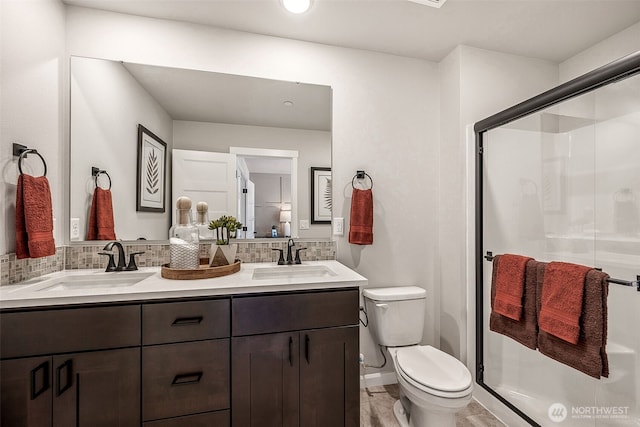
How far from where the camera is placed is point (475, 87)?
204 centimetres

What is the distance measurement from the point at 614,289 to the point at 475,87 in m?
1.50

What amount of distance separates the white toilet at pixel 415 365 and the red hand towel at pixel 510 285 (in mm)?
386

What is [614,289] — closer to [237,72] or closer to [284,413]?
[284,413]

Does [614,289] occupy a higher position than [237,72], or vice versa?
[237,72]

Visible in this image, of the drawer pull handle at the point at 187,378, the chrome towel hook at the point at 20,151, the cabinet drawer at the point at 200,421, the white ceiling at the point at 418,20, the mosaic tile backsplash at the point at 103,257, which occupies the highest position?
the white ceiling at the point at 418,20

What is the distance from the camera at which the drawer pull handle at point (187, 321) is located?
4.09ft

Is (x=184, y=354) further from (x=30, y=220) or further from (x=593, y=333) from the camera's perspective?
(x=593, y=333)

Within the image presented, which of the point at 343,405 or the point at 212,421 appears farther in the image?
the point at 343,405

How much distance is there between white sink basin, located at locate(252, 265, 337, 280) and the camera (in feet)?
5.65

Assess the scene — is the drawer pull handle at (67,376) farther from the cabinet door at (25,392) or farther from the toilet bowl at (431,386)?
the toilet bowl at (431,386)

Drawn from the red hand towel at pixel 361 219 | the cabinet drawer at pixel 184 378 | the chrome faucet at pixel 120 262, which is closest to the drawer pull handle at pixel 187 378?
the cabinet drawer at pixel 184 378

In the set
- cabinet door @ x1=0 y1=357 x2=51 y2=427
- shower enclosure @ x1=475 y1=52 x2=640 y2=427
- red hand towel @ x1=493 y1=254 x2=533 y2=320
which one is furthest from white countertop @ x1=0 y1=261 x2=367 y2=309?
shower enclosure @ x1=475 y1=52 x2=640 y2=427

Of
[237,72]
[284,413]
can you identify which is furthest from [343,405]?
[237,72]

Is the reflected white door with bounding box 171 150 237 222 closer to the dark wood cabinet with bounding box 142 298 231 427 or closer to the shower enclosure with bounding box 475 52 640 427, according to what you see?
the dark wood cabinet with bounding box 142 298 231 427
